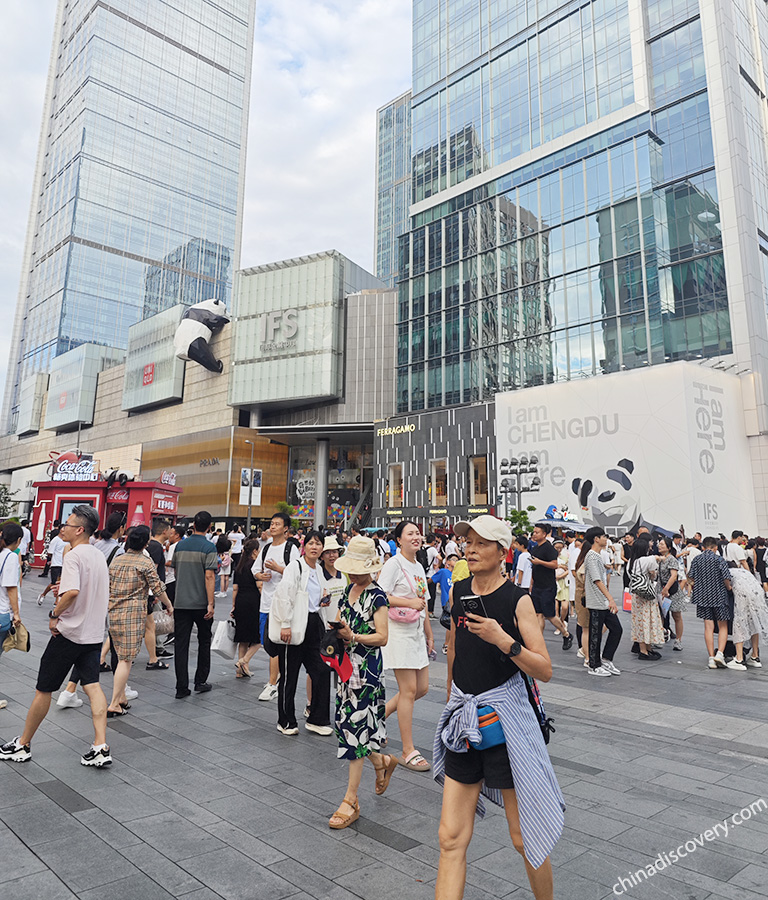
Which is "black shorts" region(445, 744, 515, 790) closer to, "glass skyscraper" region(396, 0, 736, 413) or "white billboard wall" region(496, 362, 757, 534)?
"white billboard wall" region(496, 362, 757, 534)

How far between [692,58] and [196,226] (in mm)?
105973

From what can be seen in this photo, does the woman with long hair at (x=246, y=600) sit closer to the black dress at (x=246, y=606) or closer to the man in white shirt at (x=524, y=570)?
the black dress at (x=246, y=606)

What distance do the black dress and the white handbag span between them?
223 centimetres

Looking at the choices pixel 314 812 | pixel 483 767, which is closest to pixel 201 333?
pixel 314 812

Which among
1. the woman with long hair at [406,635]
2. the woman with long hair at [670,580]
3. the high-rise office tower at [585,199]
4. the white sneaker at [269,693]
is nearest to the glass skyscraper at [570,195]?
the high-rise office tower at [585,199]

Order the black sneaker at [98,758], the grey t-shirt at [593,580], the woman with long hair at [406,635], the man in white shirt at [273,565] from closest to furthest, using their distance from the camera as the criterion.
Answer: the black sneaker at [98,758] → the woman with long hair at [406,635] → the man in white shirt at [273,565] → the grey t-shirt at [593,580]

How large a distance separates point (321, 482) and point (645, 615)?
52991 millimetres

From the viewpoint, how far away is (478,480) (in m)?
47.5

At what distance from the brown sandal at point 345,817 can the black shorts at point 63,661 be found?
7.73 ft

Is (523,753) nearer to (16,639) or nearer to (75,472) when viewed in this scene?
(16,639)

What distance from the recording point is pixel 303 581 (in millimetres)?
5875

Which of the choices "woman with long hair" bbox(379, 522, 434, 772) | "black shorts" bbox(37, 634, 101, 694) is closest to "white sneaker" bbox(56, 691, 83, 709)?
"black shorts" bbox(37, 634, 101, 694)

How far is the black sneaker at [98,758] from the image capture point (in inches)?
186

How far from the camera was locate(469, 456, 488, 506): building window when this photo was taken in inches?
1845
